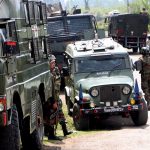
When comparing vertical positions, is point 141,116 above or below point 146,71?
below

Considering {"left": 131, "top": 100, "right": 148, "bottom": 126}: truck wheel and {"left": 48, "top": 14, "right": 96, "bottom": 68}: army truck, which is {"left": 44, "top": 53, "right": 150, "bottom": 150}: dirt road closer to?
{"left": 131, "top": 100, "right": 148, "bottom": 126}: truck wheel

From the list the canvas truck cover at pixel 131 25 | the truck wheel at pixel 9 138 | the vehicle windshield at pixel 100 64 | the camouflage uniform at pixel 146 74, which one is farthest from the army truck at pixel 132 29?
the truck wheel at pixel 9 138

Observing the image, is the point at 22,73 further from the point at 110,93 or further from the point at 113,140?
the point at 110,93

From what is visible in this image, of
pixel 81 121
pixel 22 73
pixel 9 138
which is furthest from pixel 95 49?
pixel 9 138

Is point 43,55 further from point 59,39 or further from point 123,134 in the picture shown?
point 59,39

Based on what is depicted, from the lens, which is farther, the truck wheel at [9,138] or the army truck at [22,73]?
the truck wheel at [9,138]

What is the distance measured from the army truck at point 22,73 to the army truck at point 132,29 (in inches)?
1138

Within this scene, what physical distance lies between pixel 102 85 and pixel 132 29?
27450 millimetres

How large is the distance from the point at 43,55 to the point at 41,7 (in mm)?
1142

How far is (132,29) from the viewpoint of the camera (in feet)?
139

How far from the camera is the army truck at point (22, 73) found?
8.46 m

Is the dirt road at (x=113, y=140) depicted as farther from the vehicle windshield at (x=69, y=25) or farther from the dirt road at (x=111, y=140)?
the vehicle windshield at (x=69, y=25)

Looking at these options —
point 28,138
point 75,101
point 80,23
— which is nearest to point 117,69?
point 75,101

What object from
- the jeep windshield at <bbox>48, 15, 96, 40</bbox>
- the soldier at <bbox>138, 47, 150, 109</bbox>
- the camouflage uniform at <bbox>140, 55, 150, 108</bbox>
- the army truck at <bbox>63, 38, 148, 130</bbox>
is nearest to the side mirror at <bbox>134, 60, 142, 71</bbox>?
the army truck at <bbox>63, 38, 148, 130</bbox>
